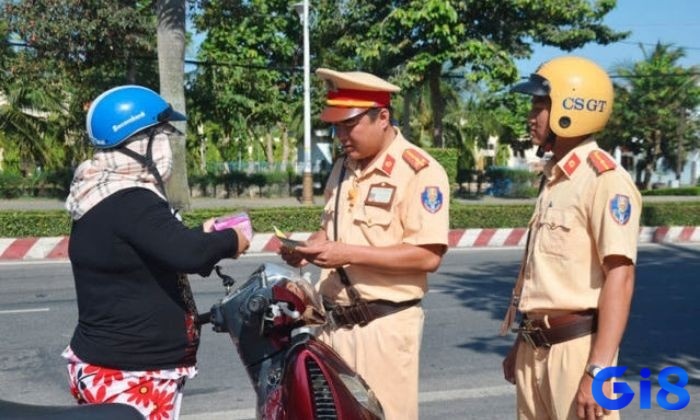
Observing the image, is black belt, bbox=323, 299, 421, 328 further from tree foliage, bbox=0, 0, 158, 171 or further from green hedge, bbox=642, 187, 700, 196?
green hedge, bbox=642, 187, 700, 196

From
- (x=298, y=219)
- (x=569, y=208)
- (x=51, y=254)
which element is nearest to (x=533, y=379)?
(x=569, y=208)

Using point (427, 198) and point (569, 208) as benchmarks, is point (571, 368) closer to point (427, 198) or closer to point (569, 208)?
point (569, 208)

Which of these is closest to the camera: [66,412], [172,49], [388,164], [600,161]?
[66,412]

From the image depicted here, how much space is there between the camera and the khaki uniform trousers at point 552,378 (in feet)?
8.93

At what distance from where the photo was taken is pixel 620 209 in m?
2.58

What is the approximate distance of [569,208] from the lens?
8.92 ft

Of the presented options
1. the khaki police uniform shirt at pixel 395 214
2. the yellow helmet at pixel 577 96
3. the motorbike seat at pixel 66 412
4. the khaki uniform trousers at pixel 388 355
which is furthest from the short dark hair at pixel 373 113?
the motorbike seat at pixel 66 412

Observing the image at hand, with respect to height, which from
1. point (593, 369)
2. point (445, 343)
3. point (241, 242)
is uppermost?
point (241, 242)

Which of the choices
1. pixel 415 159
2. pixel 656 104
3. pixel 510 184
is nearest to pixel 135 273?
pixel 415 159

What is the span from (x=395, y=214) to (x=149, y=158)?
0.95m

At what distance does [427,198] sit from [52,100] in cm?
2414

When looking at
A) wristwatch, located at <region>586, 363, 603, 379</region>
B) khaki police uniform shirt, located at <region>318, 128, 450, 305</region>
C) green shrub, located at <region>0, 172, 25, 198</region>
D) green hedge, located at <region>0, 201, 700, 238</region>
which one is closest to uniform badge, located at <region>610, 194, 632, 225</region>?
wristwatch, located at <region>586, 363, 603, 379</region>

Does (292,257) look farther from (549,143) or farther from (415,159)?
(549,143)

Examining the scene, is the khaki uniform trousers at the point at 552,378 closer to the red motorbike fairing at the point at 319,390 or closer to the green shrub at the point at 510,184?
the red motorbike fairing at the point at 319,390
